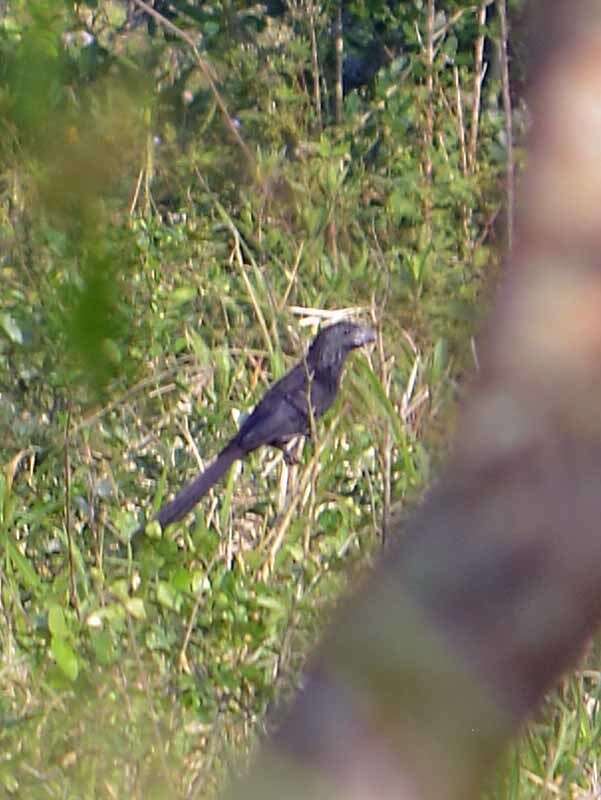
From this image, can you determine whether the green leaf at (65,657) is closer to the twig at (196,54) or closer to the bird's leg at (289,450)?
the twig at (196,54)

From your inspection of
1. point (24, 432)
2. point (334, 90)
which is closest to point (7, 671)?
point (24, 432)

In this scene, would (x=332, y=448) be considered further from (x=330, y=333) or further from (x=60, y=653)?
(x=60, y=653)

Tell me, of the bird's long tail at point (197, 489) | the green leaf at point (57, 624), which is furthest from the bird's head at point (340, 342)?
the green leaf at point (57, 624)

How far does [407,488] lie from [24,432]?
0.83m

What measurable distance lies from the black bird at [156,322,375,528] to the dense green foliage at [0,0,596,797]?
6cm

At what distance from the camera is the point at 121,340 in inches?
34.3

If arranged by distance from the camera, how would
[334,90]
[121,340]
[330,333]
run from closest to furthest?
[121,340] < [330,333] < [334,90]

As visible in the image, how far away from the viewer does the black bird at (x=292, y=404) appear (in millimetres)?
3514

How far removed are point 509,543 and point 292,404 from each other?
115 inches

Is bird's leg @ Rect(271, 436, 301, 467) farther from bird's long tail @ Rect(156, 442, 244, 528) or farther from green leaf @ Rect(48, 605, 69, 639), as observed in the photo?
green leaf @ Rect(48, 605, 69, 639)

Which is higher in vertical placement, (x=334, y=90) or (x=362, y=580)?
(x=362, y=580)

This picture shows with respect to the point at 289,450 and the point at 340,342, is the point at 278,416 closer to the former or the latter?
the point at 289,450

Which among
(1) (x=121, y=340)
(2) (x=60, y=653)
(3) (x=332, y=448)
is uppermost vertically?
(1) (x=121, y=340)

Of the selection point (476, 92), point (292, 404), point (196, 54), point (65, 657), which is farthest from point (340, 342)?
point (196, 54)
